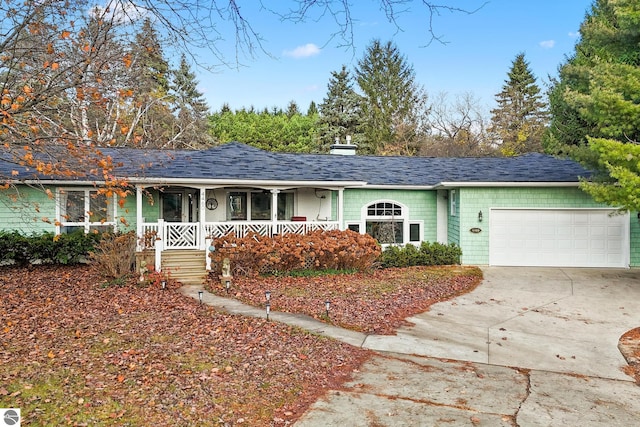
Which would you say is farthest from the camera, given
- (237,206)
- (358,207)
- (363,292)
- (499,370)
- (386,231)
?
(386,231)

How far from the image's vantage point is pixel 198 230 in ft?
40.6

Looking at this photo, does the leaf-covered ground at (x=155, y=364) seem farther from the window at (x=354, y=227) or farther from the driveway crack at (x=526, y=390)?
the window at (x=354, y=227)

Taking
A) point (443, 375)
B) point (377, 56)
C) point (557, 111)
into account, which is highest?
point (377, 56)

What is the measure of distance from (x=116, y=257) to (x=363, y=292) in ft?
19.3

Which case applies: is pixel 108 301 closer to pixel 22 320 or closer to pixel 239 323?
pixel 22 320

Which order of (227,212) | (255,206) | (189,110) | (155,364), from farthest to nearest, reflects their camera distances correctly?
(189,110) → (255,206) → (227,212) → (155,364)

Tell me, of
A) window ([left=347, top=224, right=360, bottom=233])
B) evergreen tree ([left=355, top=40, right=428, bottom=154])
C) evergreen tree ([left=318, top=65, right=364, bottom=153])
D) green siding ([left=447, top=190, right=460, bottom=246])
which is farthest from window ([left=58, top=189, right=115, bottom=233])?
evergreen tree ([left=355, top=40, right=428, bottom=154])

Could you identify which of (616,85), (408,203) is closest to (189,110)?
(408,203)

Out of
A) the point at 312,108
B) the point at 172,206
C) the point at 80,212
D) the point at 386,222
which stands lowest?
the point at 386,222

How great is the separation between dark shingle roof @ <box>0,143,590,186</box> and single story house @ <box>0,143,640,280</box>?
62 millimetres

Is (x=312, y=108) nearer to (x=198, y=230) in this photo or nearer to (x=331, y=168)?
(x=331, y=168)

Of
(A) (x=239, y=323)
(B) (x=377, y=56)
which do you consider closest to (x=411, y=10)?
(A) (x=239, y=323)

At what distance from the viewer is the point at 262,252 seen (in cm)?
1134

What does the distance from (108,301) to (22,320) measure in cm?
168
